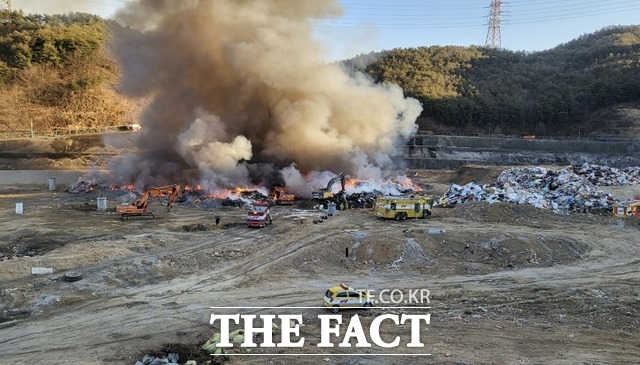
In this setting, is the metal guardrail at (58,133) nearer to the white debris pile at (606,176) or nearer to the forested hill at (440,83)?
the forested hill at (440,83)

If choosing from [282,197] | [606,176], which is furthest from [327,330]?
[606,176]

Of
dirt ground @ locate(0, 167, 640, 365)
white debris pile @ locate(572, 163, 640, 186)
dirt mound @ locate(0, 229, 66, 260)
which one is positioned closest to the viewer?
dirt ground @ locate(0, 167, 640, 365)

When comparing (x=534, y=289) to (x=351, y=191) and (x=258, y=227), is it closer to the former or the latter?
(x=258, y=227)

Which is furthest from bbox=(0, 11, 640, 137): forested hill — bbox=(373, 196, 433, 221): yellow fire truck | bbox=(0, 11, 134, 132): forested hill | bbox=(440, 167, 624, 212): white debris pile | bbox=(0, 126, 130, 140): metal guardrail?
bbox=(373, 196, 433, 221): yellow fire truck

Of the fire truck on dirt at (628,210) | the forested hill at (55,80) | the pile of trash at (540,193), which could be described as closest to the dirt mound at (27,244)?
the pile of trash at (540,193)

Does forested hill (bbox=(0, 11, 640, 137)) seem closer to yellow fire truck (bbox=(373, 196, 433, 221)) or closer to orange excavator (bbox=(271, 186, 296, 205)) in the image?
orange excavator (bbox=(271, 186, 296, 205))

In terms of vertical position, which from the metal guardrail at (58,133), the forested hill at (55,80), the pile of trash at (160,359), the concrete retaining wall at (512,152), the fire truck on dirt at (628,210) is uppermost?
the forested hill at (55,80)
